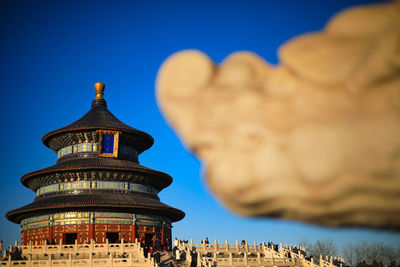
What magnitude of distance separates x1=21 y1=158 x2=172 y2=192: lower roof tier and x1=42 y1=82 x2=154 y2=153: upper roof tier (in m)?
2.29

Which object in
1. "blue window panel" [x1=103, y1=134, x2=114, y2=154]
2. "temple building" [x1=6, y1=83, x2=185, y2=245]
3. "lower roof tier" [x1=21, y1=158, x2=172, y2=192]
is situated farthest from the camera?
"blue window panel" [x1=103, y1=134, x2=114, y2=154]

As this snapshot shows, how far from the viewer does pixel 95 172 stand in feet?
104

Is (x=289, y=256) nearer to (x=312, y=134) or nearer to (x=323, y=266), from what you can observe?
(x=323, y=266)

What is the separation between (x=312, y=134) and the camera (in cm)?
192

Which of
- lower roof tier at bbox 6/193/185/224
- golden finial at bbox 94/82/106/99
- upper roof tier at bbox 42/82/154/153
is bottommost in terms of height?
lower roof tier at bbox 6/193/185/224

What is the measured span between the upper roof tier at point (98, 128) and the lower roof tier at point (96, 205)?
5027mm

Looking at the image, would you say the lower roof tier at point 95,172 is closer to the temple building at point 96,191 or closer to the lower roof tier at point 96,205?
the temple building at point 96,191

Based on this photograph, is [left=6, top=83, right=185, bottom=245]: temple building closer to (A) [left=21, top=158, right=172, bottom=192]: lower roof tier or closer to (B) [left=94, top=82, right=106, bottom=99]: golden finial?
(A) [left=21, top=158, right=172, bottom=192]: lower roof tier

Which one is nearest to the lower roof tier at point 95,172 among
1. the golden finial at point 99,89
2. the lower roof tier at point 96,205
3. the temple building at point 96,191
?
the temple building at point 96,191

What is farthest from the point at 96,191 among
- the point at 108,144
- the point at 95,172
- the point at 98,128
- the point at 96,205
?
the point at 98,128

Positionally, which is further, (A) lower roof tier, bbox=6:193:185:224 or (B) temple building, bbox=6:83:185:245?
(B) temple building, bbox=6:83:185:245

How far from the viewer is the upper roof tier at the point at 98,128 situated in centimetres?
3378

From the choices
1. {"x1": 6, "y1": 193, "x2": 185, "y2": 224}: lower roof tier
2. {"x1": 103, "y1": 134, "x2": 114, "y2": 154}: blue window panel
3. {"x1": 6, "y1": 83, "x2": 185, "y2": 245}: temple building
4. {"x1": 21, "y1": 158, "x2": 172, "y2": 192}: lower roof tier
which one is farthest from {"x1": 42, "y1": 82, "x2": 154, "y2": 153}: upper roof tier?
{"x1": 6, "y1": 193, "x2": 185, "y2": 224}: lower roof tier

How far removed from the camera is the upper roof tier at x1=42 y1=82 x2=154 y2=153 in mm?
33781
